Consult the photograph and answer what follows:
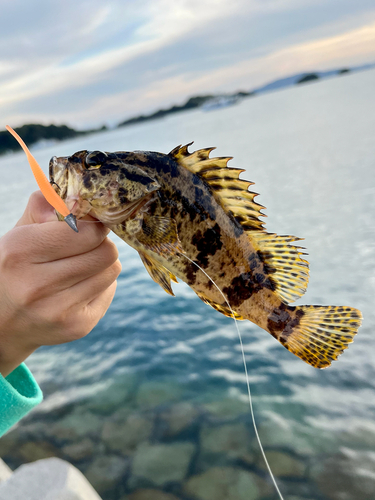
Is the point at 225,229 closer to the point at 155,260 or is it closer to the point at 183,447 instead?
the point at 155,260

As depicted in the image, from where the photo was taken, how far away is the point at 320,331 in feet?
9.89

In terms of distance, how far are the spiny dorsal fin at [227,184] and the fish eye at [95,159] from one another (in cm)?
48

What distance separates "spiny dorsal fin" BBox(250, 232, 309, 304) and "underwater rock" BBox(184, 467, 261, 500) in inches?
189

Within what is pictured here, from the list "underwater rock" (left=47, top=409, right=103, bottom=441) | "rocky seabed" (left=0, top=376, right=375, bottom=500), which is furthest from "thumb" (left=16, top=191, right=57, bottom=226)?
"underwater rock" (left=47, top=409, right=103, bottom=441)

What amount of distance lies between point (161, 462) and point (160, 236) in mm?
5835

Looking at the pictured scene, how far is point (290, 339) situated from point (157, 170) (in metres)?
1.62

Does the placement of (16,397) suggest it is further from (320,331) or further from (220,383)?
(220,383)

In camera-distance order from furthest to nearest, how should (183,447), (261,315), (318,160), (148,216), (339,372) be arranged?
(318,160)
(339,372)
(183,447)
(261,315)
(148,216)

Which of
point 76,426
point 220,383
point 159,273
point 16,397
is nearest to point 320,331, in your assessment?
point 159,273

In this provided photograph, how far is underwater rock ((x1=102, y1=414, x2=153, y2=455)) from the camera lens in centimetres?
751

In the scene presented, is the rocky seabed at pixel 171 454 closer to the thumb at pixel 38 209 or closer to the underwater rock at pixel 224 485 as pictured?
the underwater rock at pixel 224 485

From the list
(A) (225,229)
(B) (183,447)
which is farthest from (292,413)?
(A) (225,229)

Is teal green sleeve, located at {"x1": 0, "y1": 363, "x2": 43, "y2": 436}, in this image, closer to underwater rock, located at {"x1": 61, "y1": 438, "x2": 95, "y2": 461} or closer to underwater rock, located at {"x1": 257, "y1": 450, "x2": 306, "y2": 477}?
underwater rock, located at {"x1": 61, "y1": 438, "x2": 95, "y2": 461}

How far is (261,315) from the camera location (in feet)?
9.79
